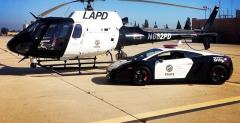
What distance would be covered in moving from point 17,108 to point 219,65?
672cm

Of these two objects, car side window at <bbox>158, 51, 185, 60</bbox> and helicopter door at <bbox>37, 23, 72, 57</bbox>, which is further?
helicopter door at <bbox>37, 23, 72, 57</bbox>

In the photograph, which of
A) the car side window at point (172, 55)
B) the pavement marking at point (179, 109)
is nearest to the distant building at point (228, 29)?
the car side window at point (172, 55)

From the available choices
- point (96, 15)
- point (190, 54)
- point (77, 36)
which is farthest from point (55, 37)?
point (190, 54)

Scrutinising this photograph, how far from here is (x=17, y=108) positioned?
7.84 metres

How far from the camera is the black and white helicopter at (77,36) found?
527 inches

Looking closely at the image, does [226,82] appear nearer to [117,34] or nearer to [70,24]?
[117,34]

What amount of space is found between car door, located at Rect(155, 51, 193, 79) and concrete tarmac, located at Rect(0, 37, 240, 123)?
0.33m

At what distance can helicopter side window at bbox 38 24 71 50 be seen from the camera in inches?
527

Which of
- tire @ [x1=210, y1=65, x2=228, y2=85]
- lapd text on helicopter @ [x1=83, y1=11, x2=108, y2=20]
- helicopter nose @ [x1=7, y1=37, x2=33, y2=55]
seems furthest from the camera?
lapd text on helicopter @ [x1=83, y1=11, x2=108, y2=20]

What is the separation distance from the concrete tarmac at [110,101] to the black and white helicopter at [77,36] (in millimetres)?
1497

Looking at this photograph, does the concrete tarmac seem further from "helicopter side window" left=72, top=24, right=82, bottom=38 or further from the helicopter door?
"helicopter side window" left=72, top=24, right=82, bottom=38

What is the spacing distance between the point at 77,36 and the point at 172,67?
462 cm

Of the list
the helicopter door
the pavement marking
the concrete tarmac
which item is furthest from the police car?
the helicopter door

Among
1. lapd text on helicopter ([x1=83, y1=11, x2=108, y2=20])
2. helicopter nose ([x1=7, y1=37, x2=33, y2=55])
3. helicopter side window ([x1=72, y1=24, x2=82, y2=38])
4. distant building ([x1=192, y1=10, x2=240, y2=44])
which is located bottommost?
distant building ([x1=192, y1=10, x2=240, y2=44])
